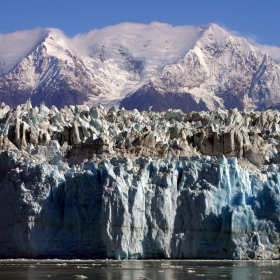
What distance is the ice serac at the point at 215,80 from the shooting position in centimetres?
17438

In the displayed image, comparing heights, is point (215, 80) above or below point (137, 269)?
above

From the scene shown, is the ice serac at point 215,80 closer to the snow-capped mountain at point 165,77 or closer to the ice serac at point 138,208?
the snow-capped mountain at point 165,77

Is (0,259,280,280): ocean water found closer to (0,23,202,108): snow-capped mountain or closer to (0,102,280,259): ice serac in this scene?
(0,102,280,259): ice serac

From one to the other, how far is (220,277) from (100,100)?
121m

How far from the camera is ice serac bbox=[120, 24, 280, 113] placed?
572ft

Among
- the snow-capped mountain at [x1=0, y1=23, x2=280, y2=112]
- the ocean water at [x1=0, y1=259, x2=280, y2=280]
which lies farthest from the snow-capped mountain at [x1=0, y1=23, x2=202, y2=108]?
the ocean water at [x1=0, y1=259, x2=280, y2=280]

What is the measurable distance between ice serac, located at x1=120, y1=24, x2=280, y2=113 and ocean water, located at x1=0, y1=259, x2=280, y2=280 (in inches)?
3964

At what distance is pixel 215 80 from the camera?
181 m

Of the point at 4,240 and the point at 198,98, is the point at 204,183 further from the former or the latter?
the point at 198,98

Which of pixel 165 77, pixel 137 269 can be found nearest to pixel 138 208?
pixel 137 269

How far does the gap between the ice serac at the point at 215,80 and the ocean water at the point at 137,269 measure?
100685 millimetres

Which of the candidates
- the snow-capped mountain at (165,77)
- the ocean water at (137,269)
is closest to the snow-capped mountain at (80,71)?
the snow-capped mountain at (165,77)

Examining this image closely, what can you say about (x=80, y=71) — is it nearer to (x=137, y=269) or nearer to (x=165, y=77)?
(x=165, y=77)

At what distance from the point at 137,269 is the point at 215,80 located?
11995cm
